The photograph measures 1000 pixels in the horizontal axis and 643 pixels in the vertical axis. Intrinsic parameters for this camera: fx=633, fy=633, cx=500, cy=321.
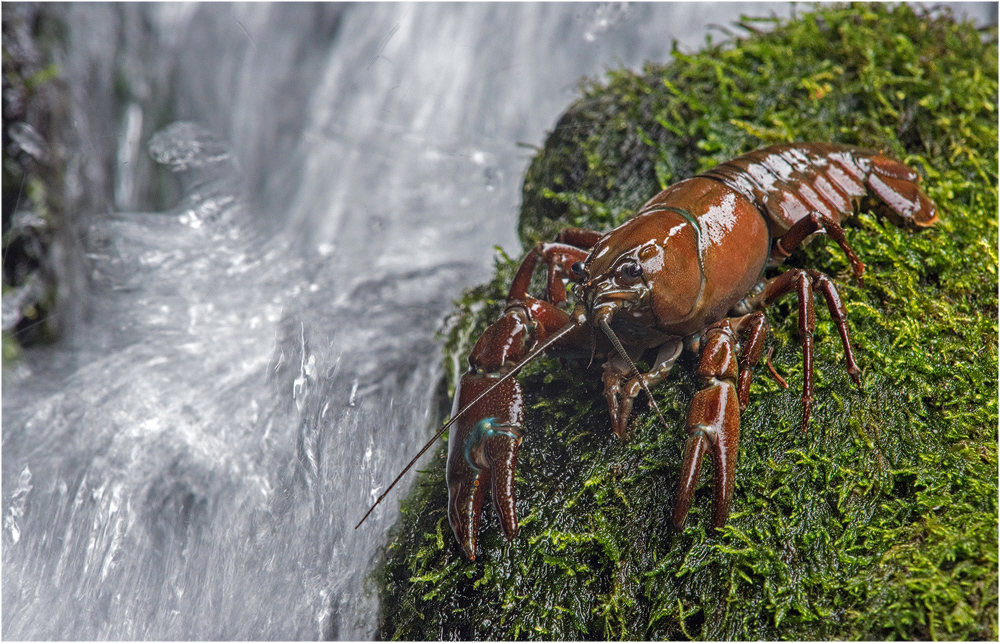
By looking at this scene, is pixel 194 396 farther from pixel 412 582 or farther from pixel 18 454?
pixel 412 582

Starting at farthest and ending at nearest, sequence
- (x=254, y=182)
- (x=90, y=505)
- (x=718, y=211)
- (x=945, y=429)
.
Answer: (x=254, y=182), (x=90, y=505), (x=718, y=211), (x=945, y=429)

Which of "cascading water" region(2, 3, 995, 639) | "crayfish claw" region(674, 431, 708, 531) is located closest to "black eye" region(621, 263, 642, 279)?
"crayfish claw" region(674, 431, 708, 531)

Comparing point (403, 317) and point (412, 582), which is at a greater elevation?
point (403, 317)

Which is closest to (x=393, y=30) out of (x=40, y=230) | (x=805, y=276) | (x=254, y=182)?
(x=254, y=182)

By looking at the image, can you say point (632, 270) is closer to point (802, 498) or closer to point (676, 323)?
point (676, 323)

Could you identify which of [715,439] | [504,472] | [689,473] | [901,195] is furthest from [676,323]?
[901,195]

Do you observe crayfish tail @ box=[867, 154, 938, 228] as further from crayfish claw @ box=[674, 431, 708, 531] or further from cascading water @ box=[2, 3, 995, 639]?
cascading water @ box=[2, 3, 995, 639]

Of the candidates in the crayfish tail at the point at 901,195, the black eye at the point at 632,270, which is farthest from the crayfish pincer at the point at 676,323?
the crayfish tail at the point at 901,195
